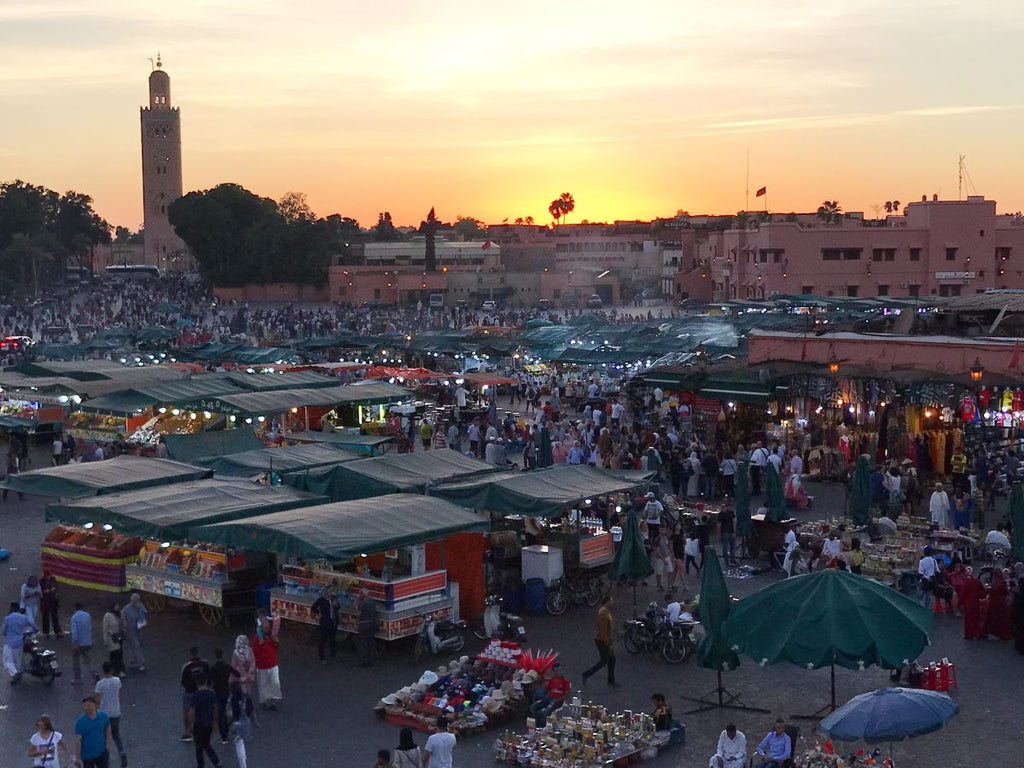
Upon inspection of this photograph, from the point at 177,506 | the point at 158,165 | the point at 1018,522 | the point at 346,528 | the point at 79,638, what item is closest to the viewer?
the point at 79,638

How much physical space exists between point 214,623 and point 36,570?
4.26 metres

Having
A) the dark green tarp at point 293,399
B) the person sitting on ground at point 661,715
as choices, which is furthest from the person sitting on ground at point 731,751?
the dark green tarp at point 293,399

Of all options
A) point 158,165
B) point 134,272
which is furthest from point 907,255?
point 158,165

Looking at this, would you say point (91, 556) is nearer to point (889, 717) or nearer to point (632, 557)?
point (632, 557)

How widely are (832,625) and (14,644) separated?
8.14 meters

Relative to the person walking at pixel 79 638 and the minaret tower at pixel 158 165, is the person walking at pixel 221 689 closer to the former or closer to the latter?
the person walking at pixel 79 638

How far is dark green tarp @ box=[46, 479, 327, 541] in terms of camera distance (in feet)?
49.4

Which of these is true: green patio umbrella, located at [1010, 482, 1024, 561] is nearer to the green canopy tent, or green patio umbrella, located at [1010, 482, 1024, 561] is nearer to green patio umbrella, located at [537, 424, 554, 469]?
the green canopy tent

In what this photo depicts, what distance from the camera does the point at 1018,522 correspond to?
16.2m

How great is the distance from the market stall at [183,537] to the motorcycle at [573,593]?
10.9 feet

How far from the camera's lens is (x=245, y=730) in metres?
11.1

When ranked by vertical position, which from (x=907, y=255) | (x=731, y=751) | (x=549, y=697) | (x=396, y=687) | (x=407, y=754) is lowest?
(x=396, y=687)

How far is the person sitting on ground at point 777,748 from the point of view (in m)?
9.95

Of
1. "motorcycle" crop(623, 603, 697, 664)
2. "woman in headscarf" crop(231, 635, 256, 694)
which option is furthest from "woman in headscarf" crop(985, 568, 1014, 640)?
"woman in headscarf" crop(231, 635, 256, 694)
